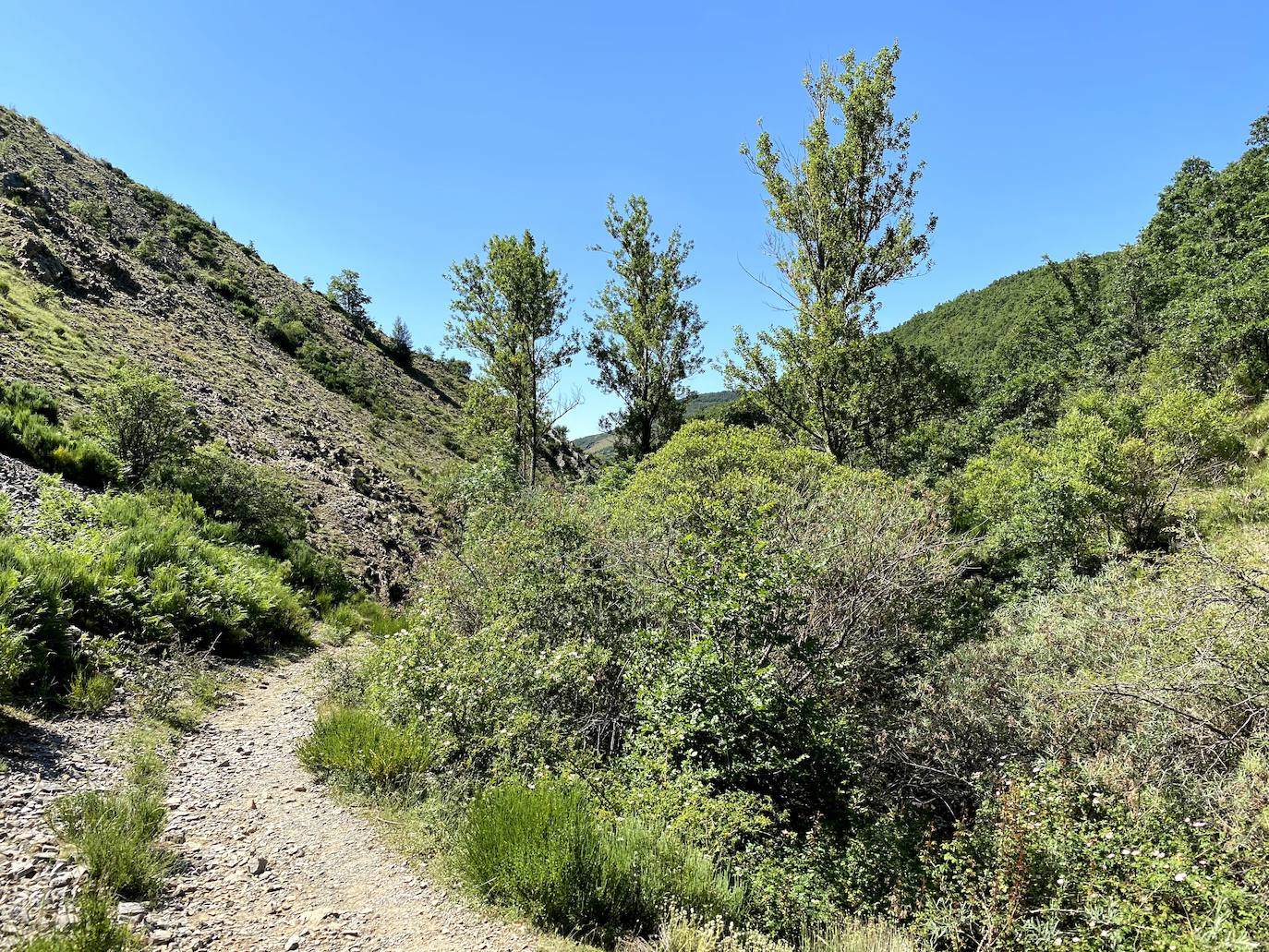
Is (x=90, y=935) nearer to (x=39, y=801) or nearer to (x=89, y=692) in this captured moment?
(x=39, y=801)

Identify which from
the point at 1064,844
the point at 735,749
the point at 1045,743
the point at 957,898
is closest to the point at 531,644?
the point at 735,749

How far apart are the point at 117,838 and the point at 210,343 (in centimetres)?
2469

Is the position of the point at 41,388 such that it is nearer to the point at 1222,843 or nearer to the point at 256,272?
the point at 1222,843

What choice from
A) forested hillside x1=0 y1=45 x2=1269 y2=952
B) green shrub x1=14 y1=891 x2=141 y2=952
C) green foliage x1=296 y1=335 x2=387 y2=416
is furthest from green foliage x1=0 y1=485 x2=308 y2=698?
green foliage x1=296 y1=335 x2=387 y2=416

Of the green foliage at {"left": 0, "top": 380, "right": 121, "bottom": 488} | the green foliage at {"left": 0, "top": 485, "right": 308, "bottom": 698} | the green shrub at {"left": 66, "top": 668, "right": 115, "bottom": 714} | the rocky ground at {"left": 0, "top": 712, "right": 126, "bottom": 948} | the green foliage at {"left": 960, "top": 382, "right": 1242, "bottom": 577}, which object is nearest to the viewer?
the rocky ground at {"left": 0, "top": 712, "right": 126, "bottom": 948}

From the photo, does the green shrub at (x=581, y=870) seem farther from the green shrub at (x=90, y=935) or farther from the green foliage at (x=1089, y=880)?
the green shrub at (x=90, y=935)

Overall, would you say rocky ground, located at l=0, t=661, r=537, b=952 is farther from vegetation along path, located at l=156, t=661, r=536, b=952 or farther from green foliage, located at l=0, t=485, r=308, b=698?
green foliage, located at l=0, t=485, r=308, b=698

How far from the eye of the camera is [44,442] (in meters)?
9.96

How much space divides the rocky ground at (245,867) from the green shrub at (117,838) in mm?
100

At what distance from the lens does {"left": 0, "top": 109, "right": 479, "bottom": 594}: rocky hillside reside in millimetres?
15656

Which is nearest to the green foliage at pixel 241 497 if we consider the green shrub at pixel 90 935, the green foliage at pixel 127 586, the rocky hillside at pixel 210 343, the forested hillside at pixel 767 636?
the forested hillside at pixel 767 636

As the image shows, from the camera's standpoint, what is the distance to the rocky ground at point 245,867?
10.7 ft

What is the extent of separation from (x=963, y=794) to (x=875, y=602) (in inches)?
93.3

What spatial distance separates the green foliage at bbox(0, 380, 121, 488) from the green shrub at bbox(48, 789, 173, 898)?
904 cm
